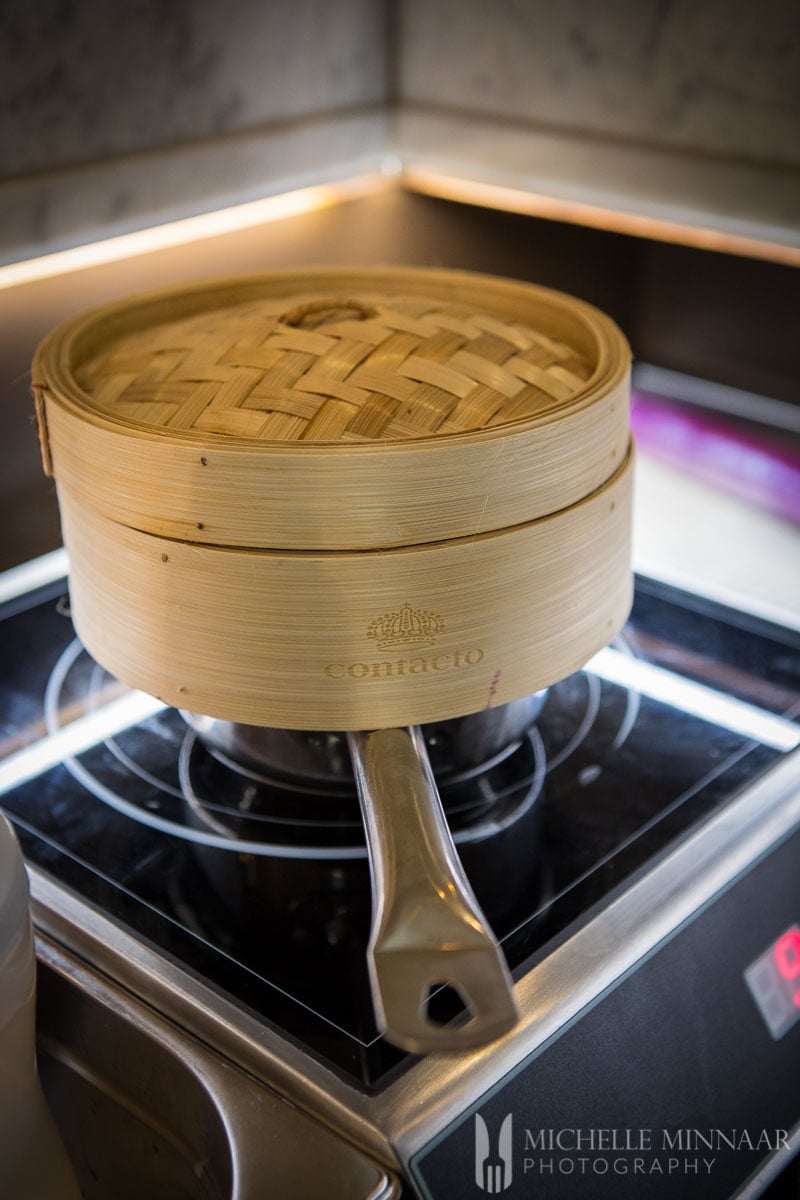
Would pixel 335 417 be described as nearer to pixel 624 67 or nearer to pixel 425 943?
pixel 425 943

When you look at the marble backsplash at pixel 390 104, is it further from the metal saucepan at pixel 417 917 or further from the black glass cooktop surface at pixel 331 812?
the metal saucepan at pixel 417 917

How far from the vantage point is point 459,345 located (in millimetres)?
690

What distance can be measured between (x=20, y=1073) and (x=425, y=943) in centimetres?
22

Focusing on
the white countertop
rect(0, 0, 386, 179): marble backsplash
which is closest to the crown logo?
the white countertop

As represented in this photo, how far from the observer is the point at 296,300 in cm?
81

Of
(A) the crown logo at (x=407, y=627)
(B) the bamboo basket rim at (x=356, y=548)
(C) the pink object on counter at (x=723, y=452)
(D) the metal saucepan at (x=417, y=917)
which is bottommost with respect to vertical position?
(C) the pink object on counter at (x=723, y=452)

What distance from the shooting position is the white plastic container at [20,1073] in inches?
20.1

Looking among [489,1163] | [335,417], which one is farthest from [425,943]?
[335,417]

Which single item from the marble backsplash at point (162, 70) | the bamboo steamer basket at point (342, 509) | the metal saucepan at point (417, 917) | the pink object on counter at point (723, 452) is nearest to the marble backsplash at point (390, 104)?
the marble backsplash at point (162, 70)

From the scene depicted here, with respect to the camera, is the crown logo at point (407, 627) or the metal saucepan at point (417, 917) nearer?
the metal saucepan at point (417, 917)

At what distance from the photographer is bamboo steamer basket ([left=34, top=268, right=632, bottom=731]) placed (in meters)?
0.58

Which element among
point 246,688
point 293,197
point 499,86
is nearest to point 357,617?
point 246,688

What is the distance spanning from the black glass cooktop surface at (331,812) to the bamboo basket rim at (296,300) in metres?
0.27

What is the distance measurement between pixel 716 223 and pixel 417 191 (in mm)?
354
